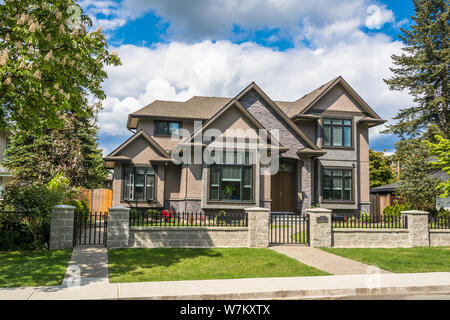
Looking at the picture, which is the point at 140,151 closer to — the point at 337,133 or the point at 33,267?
the point at 337,133

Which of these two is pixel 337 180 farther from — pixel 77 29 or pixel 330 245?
pixel 77 29

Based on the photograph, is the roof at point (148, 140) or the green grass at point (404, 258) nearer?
the green grass at point (404, 258)

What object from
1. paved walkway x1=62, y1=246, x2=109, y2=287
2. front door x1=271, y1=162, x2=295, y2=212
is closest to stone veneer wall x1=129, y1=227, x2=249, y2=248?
paved walkway x1=62, y1=246, x2=109, y2=287

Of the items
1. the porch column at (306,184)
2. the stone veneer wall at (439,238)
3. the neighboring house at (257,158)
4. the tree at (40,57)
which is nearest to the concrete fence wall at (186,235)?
the tree at (40,57)

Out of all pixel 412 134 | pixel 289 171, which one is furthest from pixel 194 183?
pixel 412 134

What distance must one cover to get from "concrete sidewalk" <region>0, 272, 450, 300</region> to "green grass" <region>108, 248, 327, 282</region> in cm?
64

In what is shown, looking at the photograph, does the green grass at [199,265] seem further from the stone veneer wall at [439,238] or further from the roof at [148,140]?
the roof at [148,140]

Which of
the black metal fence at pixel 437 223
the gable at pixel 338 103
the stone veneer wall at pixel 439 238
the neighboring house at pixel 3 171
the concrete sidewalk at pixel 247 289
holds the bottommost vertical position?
the concrete sidewalk at pixel 247 289

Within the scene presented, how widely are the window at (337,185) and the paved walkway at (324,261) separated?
1000 cm

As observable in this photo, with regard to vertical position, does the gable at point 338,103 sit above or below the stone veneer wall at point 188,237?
above

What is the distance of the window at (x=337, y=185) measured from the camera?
22.8m

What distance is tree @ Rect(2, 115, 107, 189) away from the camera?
89.2 feet

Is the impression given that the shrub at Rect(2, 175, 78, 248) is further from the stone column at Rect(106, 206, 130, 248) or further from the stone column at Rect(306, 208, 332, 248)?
the stone column at Rect(306, 208, 332, 248)
